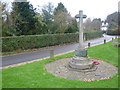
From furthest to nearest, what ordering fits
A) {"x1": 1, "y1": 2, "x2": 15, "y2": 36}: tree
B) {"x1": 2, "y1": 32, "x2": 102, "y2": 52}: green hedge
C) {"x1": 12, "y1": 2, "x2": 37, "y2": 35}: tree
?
{"x1": 12, "y1": 2, "x2": 37, "y2": 35}: tree < {"x1": 1, "y1": 2, "x2": 15, "y2": 36}: tree < {"x1": 2, "y1": 32, "x2": 102, "y2": 52}: green hedge

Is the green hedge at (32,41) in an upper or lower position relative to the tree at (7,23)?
lower

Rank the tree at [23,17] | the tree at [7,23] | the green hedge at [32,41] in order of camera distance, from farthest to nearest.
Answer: the tree at [23,17] → the tree at [7,23] → the green hedge at [32,41]

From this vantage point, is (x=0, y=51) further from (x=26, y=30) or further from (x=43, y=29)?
(x=43, y=29)

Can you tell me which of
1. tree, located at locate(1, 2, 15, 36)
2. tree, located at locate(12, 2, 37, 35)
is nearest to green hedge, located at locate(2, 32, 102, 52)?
tree, located at locate(1, 2, 15, 36)

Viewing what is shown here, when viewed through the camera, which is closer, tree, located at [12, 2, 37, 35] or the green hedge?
the green hedge

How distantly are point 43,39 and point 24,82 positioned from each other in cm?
1263

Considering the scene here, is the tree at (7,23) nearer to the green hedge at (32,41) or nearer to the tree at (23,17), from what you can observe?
the tree at (23,17)

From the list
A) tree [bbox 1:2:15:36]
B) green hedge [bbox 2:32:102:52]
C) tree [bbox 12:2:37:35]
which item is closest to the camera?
green hedge [bbox 2:32:102:52]

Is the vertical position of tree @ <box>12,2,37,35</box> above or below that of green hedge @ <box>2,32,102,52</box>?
above

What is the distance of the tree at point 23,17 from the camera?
17844 mm

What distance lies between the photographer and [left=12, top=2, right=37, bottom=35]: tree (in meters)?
17.8

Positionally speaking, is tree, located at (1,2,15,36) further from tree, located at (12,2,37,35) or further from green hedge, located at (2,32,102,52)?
green hedge, located at (2,32,102,52)

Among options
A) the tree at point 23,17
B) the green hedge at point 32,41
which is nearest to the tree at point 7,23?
the tree at point 23,17

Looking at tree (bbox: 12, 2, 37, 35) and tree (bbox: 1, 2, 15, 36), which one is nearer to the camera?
tree (bbox: 1, 2, 15, 36)
